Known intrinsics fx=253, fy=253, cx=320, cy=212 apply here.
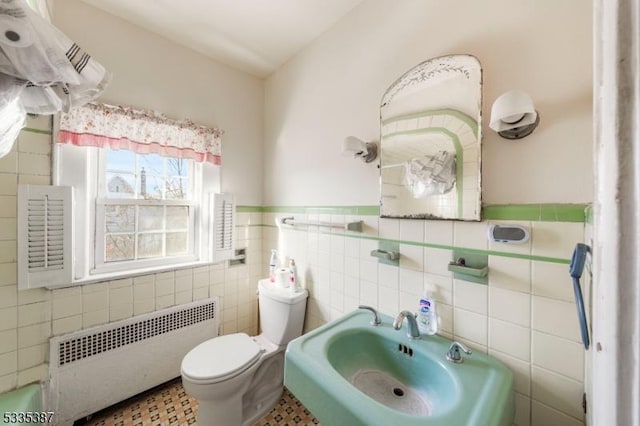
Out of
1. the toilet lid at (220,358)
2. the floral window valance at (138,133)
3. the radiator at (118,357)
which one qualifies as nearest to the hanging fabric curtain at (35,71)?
the floral window valance at (138,133)

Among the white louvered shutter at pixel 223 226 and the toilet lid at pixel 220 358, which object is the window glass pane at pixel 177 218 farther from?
the toilet lid at pixel 220 358

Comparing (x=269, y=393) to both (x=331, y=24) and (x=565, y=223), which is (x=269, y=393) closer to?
(x=565, y=223)

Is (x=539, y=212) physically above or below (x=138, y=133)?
below

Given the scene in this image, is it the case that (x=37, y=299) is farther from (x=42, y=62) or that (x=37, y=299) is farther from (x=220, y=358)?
(x=42, y=62)

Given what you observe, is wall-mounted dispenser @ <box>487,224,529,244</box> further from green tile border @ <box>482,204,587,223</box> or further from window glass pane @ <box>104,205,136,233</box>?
window glass pane @ <box>104,205,136,233</box>

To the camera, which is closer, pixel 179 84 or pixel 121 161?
pixel 121 161

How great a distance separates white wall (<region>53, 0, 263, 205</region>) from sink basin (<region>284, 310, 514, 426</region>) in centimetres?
134

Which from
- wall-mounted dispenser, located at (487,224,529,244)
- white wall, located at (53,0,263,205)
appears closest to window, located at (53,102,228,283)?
white wall, located at (53,0,263,205)

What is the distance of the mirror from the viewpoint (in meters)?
0.95

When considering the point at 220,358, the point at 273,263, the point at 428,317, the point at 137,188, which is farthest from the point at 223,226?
the point at 428,317

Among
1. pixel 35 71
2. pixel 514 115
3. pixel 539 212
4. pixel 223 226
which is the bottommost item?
pixel 223 226

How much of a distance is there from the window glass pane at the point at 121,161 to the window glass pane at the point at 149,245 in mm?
429

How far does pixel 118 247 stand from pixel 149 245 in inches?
6.4

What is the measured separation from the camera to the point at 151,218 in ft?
5.53
